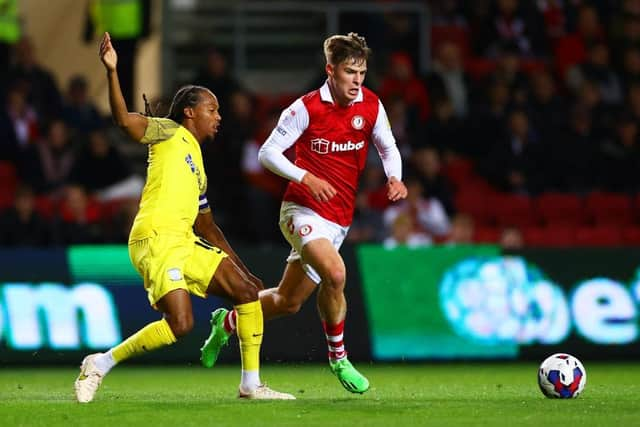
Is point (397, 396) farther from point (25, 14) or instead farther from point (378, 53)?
point (25, 14)

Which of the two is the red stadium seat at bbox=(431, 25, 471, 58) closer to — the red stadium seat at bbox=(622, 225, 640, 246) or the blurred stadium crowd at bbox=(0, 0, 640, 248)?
the blurred stadium crowd at bbox=(0, 0, 640, 248)

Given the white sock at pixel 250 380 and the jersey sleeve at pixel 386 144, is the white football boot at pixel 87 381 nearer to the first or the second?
the white sock at pixel 250 380

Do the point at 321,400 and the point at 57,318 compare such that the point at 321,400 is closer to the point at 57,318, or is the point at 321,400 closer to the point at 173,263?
the point at 173,263

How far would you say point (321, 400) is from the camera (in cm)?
877

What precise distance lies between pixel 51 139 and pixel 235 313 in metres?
6.97

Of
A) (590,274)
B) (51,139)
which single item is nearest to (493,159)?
(590,274)

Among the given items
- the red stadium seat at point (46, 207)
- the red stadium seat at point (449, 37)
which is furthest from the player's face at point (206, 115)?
the red stadium seat at point (449, 37)

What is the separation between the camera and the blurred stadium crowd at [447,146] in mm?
14977

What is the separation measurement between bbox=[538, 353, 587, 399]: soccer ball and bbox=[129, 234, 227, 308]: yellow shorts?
215 cm

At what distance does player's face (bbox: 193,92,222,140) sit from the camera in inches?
343

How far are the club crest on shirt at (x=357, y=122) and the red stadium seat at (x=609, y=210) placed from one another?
7453 millimetres

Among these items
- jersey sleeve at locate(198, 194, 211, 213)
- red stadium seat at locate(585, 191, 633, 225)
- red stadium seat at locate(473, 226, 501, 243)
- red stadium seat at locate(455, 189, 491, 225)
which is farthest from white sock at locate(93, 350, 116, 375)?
red stadium seat at locate(585, 191, 633, 225)

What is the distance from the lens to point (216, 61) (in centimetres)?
1605

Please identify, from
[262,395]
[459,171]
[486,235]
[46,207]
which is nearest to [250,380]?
[262,395]
